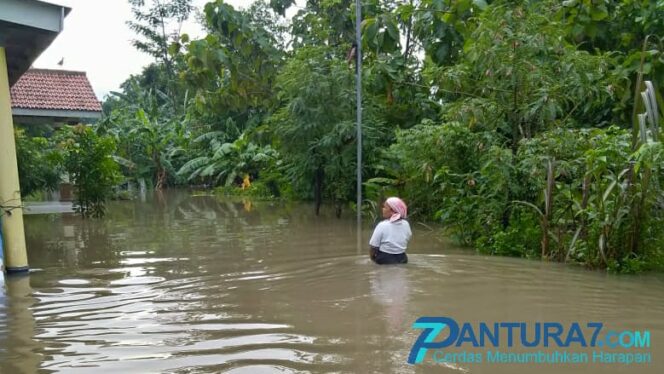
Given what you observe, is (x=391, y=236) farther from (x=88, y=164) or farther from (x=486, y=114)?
(x=88, y=164)

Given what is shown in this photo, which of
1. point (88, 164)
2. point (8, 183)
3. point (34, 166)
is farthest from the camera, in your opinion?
point (34, 166)

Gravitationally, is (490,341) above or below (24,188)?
below

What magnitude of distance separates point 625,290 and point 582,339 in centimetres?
224

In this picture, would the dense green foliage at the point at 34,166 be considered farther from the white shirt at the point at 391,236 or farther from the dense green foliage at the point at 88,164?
the white shirt at the point at 391,236

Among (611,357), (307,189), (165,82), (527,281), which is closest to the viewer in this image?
(611,357)

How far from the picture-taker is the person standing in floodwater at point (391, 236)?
8.09 metres

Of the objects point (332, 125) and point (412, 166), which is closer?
point (412, 166)

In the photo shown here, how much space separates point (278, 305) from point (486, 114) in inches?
244

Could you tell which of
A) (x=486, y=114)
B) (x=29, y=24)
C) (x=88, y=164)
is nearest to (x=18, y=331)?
(x=29, y=24)

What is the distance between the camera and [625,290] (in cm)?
667

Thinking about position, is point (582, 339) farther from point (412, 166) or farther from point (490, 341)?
point (412, 166)

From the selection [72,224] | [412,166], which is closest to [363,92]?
[412,166]

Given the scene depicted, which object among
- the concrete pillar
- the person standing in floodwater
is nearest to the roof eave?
the concrete pillar

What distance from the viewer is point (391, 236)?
26.8 ft
